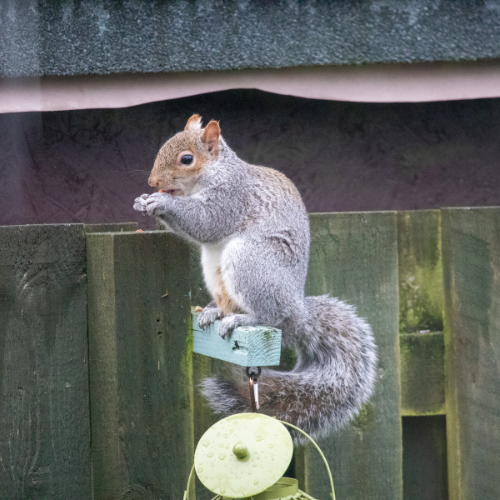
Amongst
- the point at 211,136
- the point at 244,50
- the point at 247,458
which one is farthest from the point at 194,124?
the point at 247,458

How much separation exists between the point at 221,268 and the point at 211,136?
31 cm

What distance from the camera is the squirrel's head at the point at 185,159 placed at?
1.40 m

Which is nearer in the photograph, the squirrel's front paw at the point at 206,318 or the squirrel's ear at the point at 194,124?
the squirrel's front paw at the point at 206,318

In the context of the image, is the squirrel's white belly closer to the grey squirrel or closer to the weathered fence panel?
the grey squirrel

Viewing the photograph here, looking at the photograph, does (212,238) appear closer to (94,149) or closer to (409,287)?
(409,287)

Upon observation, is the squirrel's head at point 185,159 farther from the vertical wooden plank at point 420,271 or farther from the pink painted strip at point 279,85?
the vertical wooden plank at point 420,271

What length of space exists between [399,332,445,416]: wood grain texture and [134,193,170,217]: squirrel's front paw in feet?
2.14

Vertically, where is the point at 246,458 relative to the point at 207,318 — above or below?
below

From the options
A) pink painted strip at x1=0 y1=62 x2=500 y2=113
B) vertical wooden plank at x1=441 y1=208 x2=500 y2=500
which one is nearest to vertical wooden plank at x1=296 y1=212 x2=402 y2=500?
vertical wooden plank at x1=441 y1=208 x2=500 y2=500

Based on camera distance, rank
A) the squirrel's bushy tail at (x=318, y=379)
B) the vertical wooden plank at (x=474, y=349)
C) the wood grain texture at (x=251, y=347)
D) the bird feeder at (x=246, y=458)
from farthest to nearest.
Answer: the vertical wooden plank at (x=474, y=349) → the squirrel's bushy tail at (x=318, y=379) → the wood grain texture at (x=251, y=347) → the bird feeder at (x=246, y=458)

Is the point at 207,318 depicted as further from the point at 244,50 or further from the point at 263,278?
the point at 244,50

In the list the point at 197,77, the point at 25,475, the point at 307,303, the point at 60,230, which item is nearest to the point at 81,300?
the point at 60,230

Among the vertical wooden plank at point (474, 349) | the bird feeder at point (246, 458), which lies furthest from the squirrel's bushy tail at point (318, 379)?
the bird feeder at point (246, 458)

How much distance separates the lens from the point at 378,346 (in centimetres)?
140
